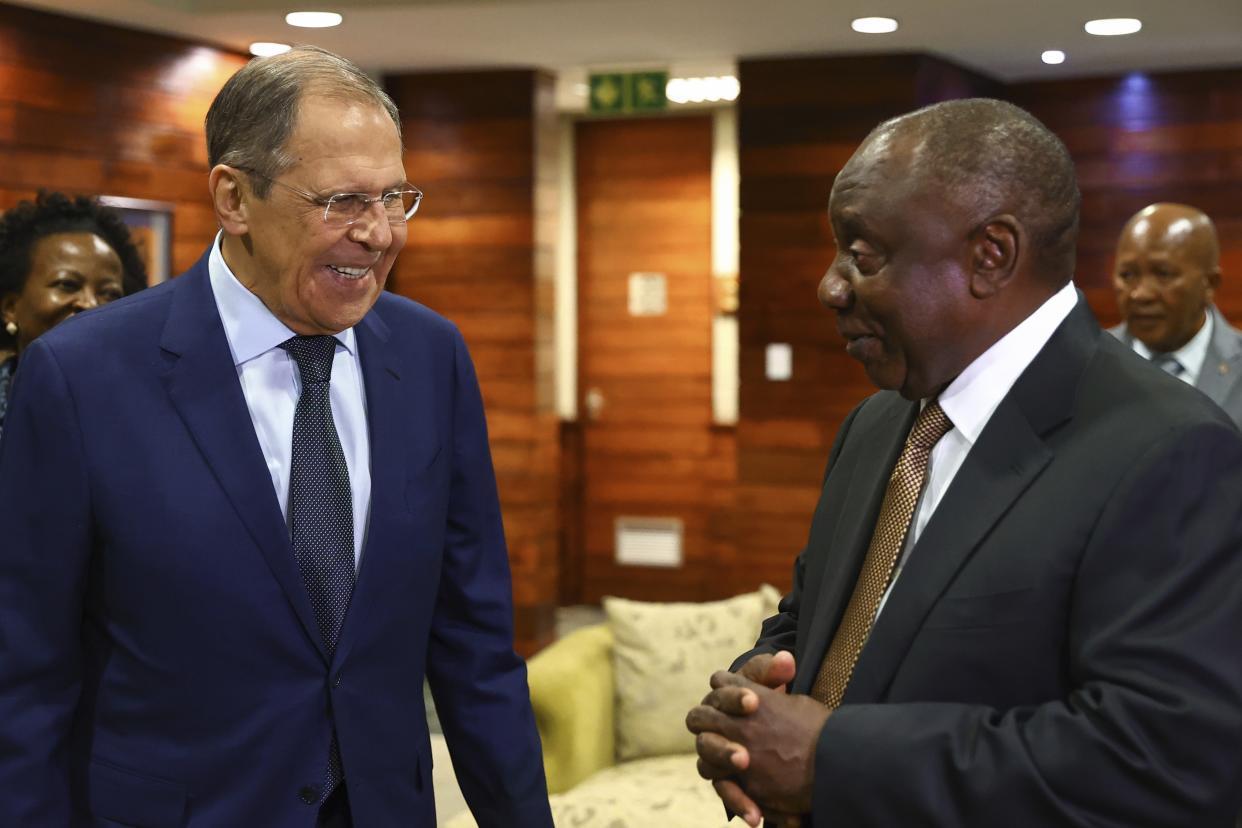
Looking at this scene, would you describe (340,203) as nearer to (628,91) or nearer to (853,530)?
(853,530)

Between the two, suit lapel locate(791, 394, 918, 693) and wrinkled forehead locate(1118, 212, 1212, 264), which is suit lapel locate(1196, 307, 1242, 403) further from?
suit lapel locate(791, 394, 918, 693)

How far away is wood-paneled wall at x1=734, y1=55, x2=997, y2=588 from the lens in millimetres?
6707

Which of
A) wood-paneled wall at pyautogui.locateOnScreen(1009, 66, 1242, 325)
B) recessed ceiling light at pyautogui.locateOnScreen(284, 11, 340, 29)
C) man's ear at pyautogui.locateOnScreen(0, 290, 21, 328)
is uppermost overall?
recessed ceiling light at pyautogui.locateOnScreen(284, 11, 340, 29)

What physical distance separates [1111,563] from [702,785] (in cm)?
287

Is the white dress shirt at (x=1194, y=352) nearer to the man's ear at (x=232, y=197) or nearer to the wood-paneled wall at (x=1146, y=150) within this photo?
the wood-paneled wall at (x=1146, y=150)

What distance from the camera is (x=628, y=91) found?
7.15 m

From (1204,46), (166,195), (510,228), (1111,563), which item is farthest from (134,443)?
(1204,46)

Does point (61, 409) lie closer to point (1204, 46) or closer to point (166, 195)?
point (166, 195)

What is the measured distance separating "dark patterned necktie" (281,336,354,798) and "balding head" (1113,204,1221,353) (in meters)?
3.55

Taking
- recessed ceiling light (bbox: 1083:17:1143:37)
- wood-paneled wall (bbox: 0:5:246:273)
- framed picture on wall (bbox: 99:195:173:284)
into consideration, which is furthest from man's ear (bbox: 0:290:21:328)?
recessed ceiling light (bbox: 1083:17:1143:37)

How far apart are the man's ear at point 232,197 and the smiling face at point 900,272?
764mm

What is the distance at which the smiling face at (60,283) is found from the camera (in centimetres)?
287

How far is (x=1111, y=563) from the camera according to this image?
1352 mm

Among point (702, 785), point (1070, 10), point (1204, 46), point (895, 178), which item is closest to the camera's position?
point (895, 178)
